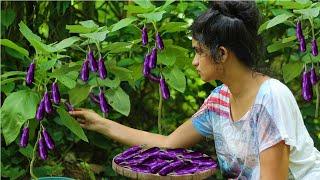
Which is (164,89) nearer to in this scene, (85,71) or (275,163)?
(85,71)

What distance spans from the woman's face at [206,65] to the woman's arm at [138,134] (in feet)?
1.19

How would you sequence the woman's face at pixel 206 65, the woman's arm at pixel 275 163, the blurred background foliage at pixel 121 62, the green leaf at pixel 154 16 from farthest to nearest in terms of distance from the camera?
the blurred background foliage at pixel 121 62
the green leaf at pixel 154 16
the woman's face at pixel 206 65
the woman's arm at pixel 275 163

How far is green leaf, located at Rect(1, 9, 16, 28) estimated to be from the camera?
315 cm

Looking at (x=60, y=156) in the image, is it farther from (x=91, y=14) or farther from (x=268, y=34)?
(x=268, y=34)

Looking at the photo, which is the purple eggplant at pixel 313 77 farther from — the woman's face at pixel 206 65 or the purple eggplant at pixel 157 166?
the purple eggplant at pixel 157 166

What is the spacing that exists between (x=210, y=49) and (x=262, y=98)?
0.78 feet

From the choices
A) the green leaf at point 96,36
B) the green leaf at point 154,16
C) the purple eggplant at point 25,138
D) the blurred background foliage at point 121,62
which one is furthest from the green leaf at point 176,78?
the purple eggplant at point 25,138

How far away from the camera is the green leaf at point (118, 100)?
8.74ft

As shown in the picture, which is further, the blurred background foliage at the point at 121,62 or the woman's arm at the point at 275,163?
the blurred background foliage at the point at 121,62

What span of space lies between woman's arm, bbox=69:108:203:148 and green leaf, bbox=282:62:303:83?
51cm

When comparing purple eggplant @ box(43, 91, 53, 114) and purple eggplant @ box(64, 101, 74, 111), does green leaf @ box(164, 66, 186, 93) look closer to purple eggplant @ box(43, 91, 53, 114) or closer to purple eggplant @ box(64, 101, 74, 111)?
purple eggplant @ box(64, 101, 74, 111)

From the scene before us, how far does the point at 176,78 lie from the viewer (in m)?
2.79

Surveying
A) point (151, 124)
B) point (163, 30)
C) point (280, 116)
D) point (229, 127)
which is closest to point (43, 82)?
point (163, 30)

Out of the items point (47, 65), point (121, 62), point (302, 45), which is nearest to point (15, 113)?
point (47, 65)
